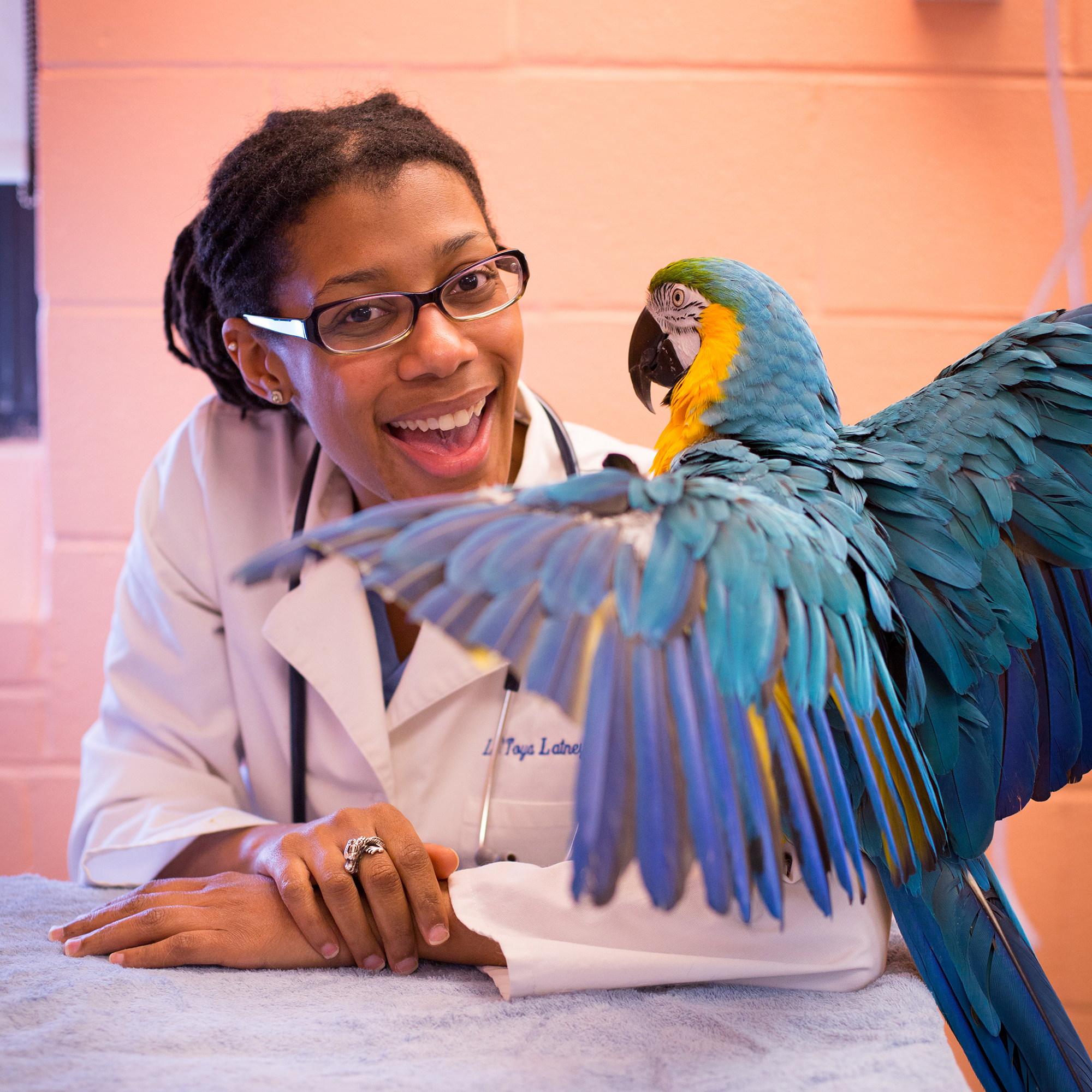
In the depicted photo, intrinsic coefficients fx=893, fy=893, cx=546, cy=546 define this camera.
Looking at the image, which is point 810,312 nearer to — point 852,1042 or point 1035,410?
point 1035,410

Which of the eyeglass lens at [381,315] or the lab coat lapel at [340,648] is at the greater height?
the eyeglass lens at [381,315]

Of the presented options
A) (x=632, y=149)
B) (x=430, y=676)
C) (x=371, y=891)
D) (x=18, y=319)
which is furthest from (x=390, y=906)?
(x=18, y=319)

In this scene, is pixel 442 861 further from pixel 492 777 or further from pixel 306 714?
pixel 306 714

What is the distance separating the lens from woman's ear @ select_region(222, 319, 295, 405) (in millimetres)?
890

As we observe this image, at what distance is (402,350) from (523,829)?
458mm

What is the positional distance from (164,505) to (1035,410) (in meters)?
0.85

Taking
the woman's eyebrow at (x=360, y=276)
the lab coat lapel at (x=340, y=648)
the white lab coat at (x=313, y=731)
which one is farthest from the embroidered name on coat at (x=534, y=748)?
the woman's eyebrow at (x=360, y=276)

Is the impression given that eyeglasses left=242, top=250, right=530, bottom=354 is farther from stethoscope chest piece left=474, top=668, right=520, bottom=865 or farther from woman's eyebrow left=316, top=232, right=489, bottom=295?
stethoscope chest piece left=474, top=668, right=520, bottom=865

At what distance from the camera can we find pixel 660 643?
17.3 inches

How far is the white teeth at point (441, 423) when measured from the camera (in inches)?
32.9

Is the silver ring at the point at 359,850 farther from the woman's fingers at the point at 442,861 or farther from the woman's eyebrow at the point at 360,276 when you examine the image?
the woman's eyebrow at the point at 360,276

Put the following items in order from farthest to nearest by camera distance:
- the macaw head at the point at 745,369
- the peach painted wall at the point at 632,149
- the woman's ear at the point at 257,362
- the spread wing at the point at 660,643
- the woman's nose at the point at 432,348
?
the peach painted wall at the point at 632,149
the woman's ear at the point at 257,362
the woman's nose at the point at 432,348
the macaw head at the point at 745,369
the spread wing at the point at 660,643

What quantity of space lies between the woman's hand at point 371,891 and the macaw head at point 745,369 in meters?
0.37

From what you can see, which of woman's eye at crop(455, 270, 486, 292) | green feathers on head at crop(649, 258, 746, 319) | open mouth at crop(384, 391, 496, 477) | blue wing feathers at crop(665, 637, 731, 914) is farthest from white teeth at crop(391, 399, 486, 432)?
blue wing feathers at crop(665, 637, 731, 914)
